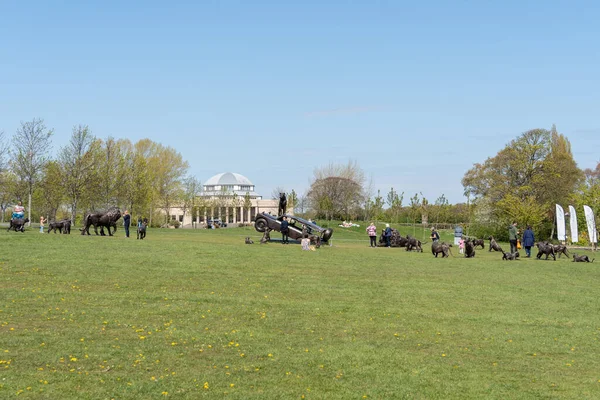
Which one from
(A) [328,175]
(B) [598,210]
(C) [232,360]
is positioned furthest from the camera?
(A) [328,175]

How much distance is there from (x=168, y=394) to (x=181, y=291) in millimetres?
8643

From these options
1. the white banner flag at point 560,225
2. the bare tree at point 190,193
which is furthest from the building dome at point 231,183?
the white banner flag at point 560,225

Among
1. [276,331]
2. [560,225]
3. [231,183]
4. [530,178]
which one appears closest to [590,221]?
[560,225]

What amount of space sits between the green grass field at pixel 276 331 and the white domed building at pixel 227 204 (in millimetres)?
78318

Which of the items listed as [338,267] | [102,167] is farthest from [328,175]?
[338,267]

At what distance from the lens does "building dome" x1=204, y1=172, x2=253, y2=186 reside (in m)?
164

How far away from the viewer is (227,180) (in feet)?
542

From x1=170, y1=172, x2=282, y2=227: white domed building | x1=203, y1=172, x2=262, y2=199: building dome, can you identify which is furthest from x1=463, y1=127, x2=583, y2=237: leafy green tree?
x1=203, y1=172, x2=262, y2=199: building dome

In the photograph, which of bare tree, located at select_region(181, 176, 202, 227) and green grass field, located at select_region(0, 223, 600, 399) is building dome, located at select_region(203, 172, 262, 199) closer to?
bare tree, located at select_region(181, 176, 202, 227)

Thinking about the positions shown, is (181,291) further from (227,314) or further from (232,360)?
(232,360)

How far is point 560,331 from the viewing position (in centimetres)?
1466

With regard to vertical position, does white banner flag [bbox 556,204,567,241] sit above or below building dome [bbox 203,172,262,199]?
below

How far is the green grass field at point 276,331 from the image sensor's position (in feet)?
32.1

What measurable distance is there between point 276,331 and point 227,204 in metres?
106
